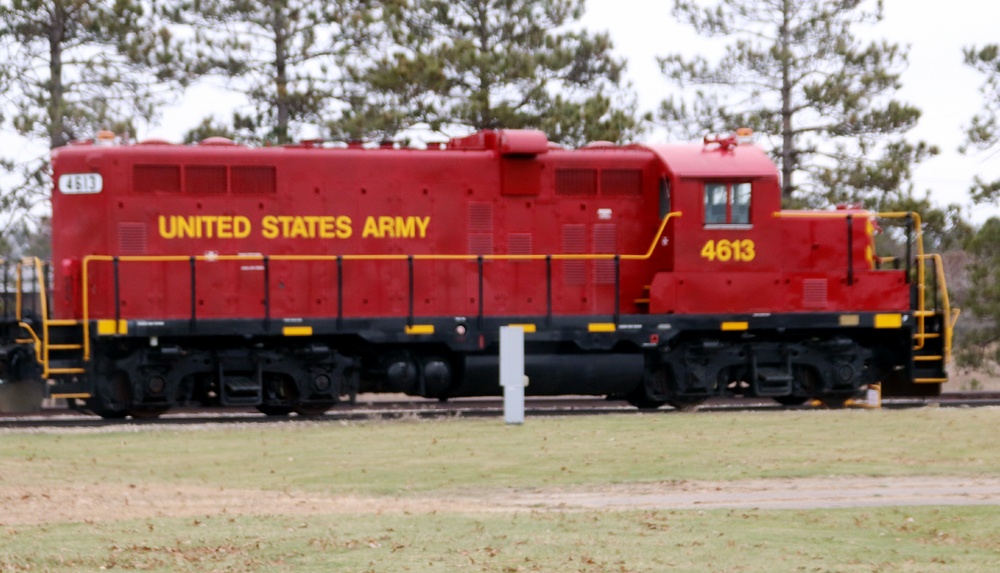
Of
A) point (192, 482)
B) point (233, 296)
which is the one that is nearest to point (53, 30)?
point (233, 296)

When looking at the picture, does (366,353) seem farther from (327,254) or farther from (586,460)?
(586,460)

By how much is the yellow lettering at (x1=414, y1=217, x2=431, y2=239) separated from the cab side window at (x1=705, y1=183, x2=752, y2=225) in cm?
383

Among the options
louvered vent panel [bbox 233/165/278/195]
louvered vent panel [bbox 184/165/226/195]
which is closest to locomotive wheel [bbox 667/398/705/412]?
louvered vent panel [bbox 233/165/278/195]

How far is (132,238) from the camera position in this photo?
59.4ft

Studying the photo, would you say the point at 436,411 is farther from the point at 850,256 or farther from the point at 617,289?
the point at 850,256

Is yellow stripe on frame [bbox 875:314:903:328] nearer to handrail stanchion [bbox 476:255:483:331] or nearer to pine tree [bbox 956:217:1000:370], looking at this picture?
handrail stanchion [bbox 476:255:483:331]

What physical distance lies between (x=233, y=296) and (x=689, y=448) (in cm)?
708

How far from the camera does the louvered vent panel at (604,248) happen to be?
767 inches

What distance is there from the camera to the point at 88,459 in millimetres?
14016

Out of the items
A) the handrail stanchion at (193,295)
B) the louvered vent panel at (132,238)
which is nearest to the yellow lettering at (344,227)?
the handrail stanchion at (193,295)

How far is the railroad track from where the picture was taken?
701 inches

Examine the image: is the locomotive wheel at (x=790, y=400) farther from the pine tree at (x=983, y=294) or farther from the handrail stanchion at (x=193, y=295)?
the pine tree at (x=983, y=294)

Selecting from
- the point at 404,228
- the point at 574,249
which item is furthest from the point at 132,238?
the point at 574,249

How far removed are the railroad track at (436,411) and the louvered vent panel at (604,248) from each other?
1.82 meters
